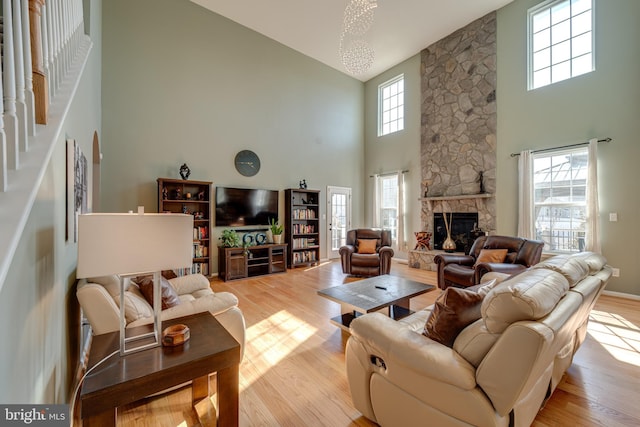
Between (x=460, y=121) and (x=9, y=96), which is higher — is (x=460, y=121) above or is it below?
above

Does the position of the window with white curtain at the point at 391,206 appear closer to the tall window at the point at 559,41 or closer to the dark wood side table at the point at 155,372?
the tall window at the point at 559,41

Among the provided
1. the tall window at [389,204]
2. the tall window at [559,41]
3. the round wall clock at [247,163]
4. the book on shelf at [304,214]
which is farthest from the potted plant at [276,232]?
the tall window at [559,41]

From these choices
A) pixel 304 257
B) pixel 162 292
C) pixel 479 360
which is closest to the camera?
pixel 479 360

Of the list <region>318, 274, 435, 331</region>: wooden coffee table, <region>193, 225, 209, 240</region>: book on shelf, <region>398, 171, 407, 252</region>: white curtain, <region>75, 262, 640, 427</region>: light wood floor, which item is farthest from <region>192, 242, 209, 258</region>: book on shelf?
<region>398, 171, 407, 252</region>: white curtain

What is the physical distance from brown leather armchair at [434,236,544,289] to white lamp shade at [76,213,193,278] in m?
3.61

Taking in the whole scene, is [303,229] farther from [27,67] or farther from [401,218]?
[27,67]

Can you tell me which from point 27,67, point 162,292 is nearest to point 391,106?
point 162,292

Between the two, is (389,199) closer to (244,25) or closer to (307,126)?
(307,126)

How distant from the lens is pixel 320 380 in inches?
80.7

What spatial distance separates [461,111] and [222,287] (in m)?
5.96

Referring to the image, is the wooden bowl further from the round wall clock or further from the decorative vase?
the decorative vase

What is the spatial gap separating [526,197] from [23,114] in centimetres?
606

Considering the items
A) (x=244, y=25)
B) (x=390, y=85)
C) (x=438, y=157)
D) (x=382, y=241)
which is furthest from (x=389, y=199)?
(x=244, y=25)

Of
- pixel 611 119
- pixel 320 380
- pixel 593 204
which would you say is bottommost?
pixel 320 380
